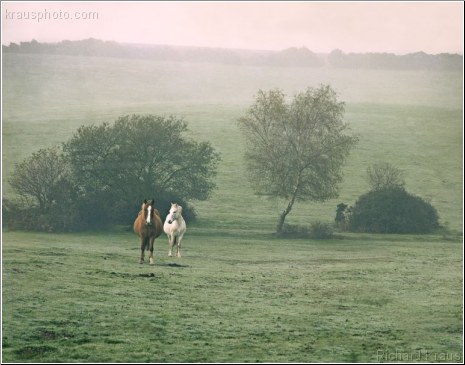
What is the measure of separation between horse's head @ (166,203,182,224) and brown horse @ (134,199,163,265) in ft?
1.36

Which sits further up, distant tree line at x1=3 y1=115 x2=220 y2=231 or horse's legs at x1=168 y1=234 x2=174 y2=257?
distant tree line at x1=3 y1=115 x2=220 y2=231

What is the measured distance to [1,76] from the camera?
2369 centimetres

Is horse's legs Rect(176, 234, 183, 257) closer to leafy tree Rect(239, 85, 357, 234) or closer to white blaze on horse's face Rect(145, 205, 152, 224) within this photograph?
white blaze on horse's face Rect(145, 205, 152, 224)

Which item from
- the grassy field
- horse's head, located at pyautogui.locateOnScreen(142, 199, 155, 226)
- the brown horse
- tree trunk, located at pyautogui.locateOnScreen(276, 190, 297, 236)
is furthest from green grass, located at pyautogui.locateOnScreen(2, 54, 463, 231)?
the brown horse

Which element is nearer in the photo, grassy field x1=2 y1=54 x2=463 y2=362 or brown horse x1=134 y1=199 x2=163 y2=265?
grassy field x1=2 y1=54 x2=463 y2=362

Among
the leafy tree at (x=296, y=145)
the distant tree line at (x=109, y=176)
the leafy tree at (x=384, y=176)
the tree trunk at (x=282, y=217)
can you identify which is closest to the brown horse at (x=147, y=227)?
the distant tree line at (x=109, y=176)

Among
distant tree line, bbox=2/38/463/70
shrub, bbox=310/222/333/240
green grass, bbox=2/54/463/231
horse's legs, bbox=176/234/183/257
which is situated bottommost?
horse's legs, bbox=176/234/183/257

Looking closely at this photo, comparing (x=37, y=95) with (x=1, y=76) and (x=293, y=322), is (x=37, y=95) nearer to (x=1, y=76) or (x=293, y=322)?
(x=1, y=76)

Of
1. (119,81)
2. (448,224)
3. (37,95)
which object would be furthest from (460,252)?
(37,95)

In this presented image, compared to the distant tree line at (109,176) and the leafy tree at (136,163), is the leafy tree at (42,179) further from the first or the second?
the leafy tree at (136,163)

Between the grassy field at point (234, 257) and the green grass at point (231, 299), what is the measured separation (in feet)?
0.16

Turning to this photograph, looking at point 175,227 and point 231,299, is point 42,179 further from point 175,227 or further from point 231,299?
point 231,299

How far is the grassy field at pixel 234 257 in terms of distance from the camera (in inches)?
725

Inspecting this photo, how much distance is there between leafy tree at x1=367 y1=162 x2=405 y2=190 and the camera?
25812 millimetres
